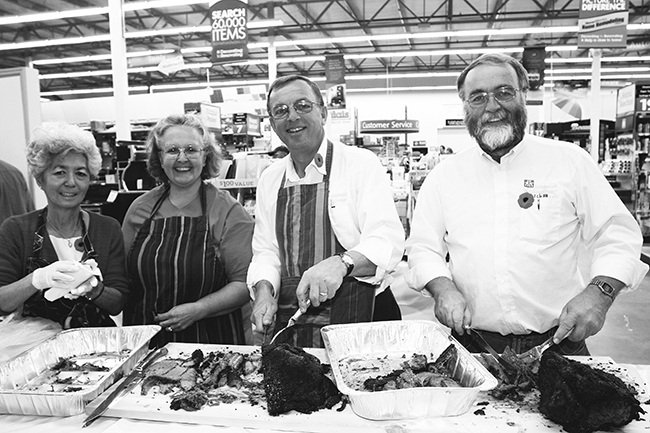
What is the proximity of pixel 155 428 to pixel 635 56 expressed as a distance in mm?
21615

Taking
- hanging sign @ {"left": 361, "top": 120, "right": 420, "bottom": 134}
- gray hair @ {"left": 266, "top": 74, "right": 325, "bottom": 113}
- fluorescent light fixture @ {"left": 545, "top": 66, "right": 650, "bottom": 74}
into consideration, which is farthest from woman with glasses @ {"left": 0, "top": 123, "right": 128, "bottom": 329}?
fluorescent light fixture @ {"left": 545, "top": 66, "right": 650, "bottom": 74}

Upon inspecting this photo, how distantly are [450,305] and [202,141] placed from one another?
132 cm

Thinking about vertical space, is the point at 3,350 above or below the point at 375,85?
below

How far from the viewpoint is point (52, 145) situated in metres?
2.10

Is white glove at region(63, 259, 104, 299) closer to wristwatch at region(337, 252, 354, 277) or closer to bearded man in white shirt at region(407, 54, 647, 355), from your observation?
wristwatch at region(337, 252, 354, 277)

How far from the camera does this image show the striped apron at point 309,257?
6.61 ft

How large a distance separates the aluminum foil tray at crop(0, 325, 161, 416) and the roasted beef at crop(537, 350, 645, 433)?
118cm

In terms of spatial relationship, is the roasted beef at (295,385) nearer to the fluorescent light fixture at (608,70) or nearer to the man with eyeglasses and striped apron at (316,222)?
the man with eyeglasses and striped apron at (316,222)

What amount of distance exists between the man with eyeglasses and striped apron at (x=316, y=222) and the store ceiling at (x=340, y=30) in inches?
372

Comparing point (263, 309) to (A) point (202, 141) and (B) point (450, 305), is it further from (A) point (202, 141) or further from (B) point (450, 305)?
(A) point (202, 141)

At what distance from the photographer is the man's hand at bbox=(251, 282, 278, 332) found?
179cm

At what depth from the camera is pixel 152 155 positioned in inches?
94.8

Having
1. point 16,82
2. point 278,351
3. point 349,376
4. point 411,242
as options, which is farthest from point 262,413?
point 16,82

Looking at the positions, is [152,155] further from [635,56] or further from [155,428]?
[635,56]
